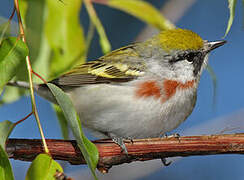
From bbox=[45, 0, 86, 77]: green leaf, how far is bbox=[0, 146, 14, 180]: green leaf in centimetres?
115

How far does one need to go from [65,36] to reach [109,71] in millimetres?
554

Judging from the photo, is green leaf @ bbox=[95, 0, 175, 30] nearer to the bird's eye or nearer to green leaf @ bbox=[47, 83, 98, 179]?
the bird's eye

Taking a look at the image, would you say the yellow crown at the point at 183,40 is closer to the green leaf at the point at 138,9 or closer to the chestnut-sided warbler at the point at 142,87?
the chestnut-sided warbler at the point at 142,87

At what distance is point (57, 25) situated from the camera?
2.53 meters

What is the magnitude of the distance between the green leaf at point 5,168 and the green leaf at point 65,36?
1.15m

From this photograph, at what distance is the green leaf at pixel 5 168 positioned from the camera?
4.58 ft

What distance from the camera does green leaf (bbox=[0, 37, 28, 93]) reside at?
59.9 inches

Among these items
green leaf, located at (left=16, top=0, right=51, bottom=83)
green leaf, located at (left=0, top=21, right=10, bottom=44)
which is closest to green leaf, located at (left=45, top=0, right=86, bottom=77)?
green leaf, located at (left=16, top=0, right=51, bottom=83)

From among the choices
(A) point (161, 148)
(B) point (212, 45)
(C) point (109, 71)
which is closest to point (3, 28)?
(A) point (161, 148)

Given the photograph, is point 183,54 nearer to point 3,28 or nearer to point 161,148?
point 161,148

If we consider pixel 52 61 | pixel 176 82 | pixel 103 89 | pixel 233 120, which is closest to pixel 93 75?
pixel 103 89

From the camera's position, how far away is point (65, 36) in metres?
2.51

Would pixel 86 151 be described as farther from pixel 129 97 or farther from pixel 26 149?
pixel 129 97

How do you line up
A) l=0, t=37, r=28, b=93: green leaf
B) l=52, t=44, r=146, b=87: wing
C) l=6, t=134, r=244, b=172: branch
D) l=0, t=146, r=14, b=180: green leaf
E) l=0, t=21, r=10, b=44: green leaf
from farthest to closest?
l=52, t=44, r=146, b=87: wing, l=6, t=134, r=244, b=172: branch, l=0, t=21, r=10, b=44: green leaf, l=0, t=37, r=28, b=93: green leaf, l=0, t=146, r=14, b=180: green leaf
